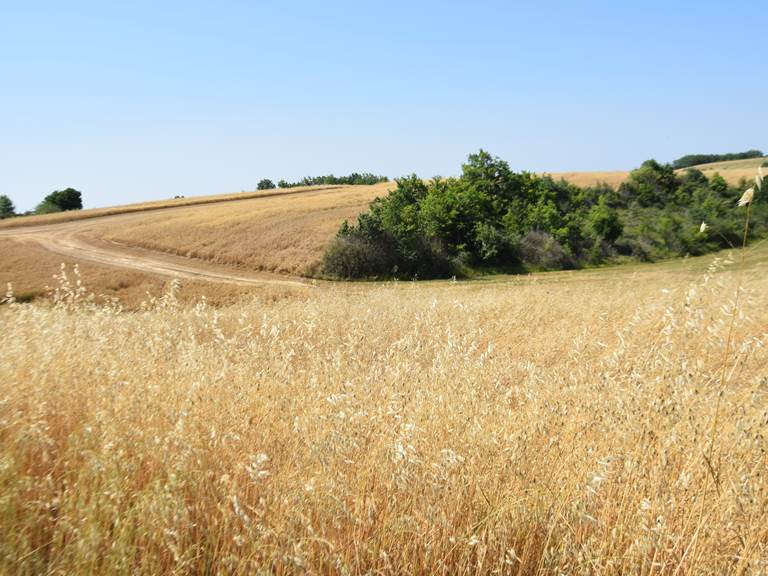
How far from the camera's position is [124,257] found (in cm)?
3491

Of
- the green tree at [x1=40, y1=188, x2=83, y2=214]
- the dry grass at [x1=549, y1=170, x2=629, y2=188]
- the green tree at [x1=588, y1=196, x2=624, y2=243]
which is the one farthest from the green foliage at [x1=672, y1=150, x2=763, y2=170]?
the green tree at [x1=40, y1=188, x2=83, y2=214]

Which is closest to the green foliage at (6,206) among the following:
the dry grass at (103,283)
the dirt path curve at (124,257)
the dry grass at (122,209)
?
the dry grass at (122,209)

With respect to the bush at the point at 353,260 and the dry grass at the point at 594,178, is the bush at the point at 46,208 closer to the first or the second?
the bush at the point at 353,260

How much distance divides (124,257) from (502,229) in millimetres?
24786

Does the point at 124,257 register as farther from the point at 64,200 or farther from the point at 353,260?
the point at 64,200

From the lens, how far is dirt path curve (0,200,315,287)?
29.7 metres

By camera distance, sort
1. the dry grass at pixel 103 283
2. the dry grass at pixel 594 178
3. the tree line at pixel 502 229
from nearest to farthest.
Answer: the dry grass at pixel 103 283
the tree line at pixel 502 229
the dry grass at pixel 594 178

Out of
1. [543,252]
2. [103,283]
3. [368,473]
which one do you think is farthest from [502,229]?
[368,473]

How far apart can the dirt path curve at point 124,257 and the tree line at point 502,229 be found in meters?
4.94

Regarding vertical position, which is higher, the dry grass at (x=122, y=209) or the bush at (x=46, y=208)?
the bush at (x=46, y=208)

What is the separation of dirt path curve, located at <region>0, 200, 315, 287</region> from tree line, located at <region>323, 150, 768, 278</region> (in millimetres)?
4941

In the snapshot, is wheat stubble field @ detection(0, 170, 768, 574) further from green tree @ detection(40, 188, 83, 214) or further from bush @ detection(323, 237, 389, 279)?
green tree @ detection(40, 188, 83, 214)

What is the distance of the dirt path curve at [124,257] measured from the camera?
97.4ft

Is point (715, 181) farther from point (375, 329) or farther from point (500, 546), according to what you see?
point (500, 546)
